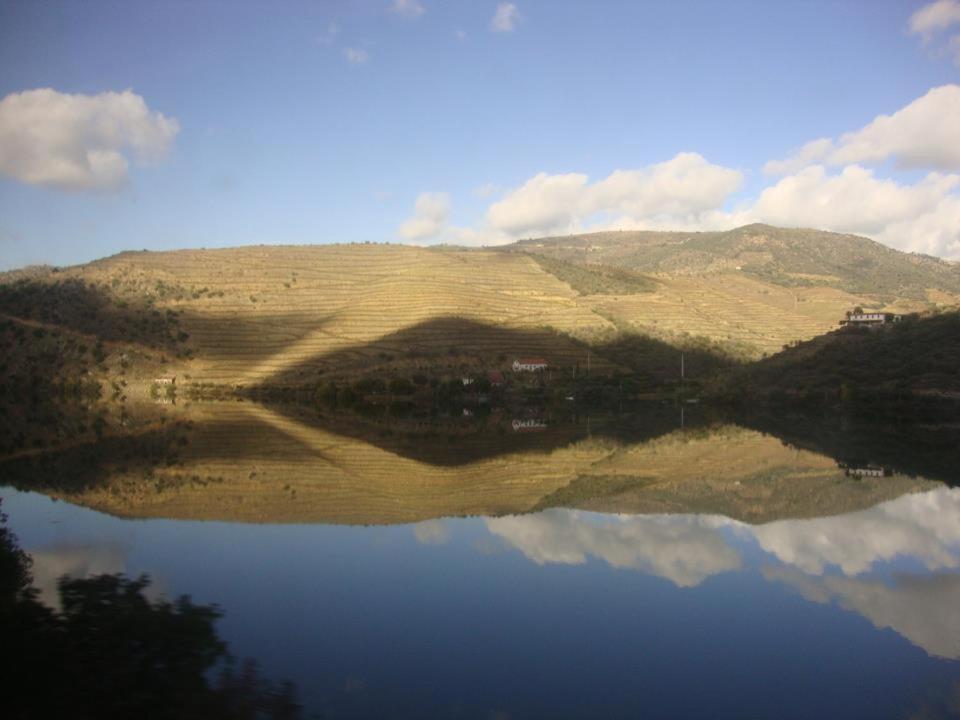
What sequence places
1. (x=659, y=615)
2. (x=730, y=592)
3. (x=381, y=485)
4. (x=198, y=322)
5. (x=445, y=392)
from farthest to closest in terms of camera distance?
(x=198, y=322) < (x=445, y=392) < (x=381, y=485) < (x=730, y=592) < (x=659, y=615)

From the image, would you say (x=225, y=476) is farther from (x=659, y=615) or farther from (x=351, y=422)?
(x=351, y=422)

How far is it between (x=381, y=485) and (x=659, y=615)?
13.6 m

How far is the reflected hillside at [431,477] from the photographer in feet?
67.2

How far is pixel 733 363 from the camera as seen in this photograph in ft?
290

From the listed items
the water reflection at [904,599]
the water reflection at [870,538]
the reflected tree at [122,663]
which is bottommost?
the water reflection at [904,599]

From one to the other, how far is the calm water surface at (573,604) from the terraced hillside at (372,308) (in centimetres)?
6351

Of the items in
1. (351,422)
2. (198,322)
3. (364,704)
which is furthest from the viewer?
(198,322)

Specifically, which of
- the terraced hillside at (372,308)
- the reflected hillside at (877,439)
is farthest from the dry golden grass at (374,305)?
the reflected hillside at (877,439)

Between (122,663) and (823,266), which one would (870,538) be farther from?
(823,266)

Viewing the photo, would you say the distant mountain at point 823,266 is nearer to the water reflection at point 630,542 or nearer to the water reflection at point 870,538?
the water reflection at point 870,538

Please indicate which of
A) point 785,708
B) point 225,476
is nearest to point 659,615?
point 785,708

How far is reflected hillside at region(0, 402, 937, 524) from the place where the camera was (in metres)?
20.5

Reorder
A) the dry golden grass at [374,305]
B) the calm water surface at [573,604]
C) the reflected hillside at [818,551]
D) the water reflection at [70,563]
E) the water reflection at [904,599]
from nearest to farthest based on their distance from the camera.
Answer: the calm water surface at [573,604], the water reflection at [904,599], the reflected hillside at [818,551], the water reflection at [70,563], the dry golden grass at [374,305]

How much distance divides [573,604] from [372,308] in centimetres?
8546
